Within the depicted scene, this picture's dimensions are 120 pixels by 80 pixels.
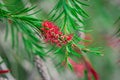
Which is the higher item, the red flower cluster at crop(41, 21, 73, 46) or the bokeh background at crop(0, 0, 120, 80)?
the red flower cluster at crop(41, 21, 73, 46)

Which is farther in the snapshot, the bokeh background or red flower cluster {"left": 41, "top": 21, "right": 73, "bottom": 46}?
the bokeh background

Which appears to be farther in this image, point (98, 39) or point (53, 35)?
point (98, 39)

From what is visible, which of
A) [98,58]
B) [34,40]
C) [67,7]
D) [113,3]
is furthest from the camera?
[98,58]

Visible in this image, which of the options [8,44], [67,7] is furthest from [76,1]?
[8,44]

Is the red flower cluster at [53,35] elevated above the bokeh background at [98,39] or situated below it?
above

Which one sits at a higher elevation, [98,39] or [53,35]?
[53,35]

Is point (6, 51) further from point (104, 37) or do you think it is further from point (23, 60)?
point (104, 37)

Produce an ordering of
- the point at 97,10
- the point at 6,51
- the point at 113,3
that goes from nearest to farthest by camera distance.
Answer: the point at 6,51, the point at 97,10, the point at 113,3

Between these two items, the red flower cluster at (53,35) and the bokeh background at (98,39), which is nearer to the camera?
the red flower cluster at (53,35)
